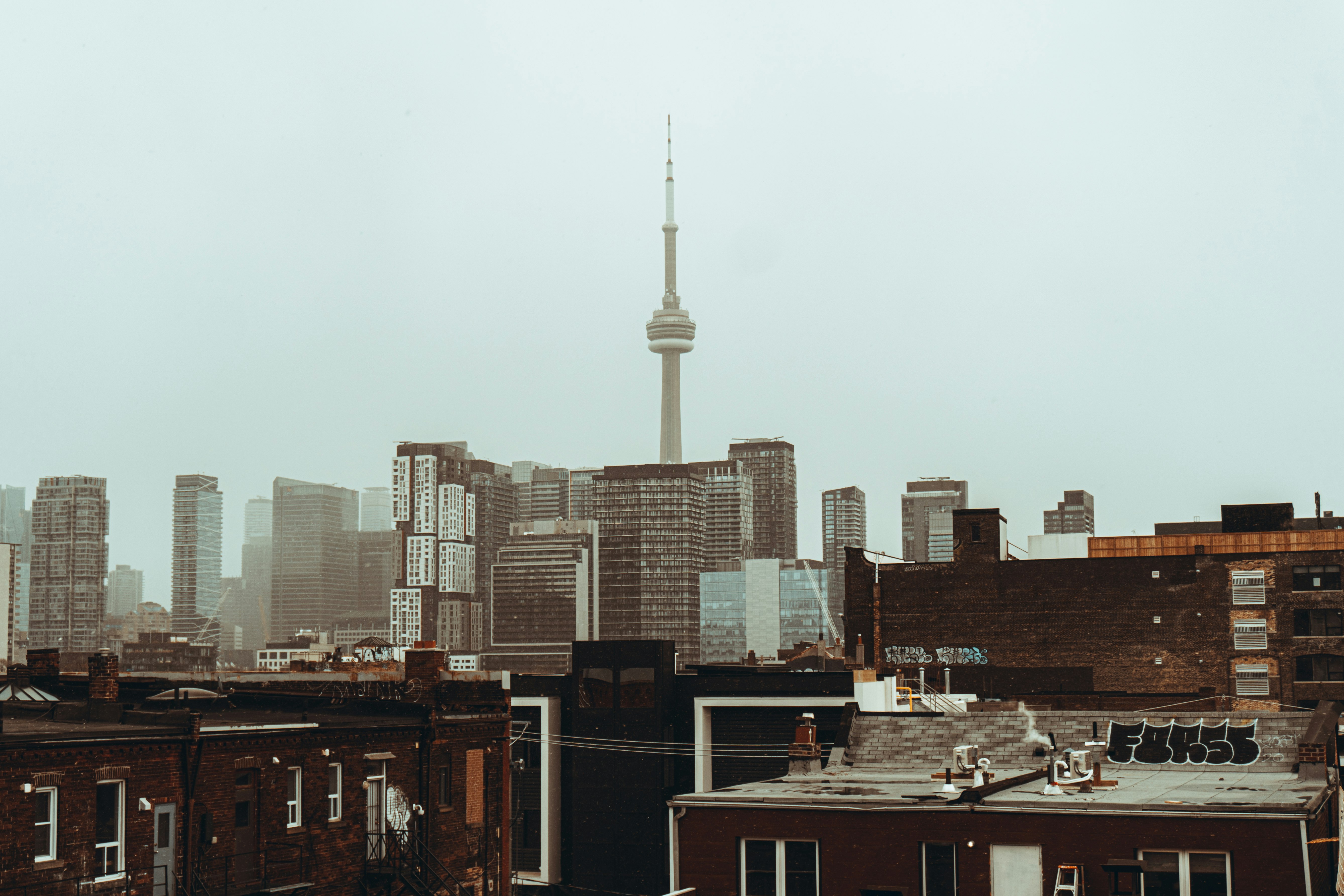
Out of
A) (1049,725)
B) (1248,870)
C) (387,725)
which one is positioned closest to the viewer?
(1248,870)

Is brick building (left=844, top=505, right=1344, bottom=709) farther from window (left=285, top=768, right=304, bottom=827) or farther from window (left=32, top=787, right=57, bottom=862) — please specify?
window (left=32, top=787, right=57, bottom=862)

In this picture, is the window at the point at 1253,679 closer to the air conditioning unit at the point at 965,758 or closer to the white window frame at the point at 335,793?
the air conditioning unit at the point at 965,758

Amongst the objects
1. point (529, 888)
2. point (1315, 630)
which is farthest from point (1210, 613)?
point (529, 888)

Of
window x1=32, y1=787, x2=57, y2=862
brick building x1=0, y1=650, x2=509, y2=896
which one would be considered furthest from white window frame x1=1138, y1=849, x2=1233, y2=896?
window x1=32, y1=787, x2=57, y2=862

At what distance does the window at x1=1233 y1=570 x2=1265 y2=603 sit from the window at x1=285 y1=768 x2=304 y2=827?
78.7m

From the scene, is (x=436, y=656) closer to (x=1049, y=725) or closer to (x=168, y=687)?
(x=168, y=687)

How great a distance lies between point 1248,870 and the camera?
87.3 ft

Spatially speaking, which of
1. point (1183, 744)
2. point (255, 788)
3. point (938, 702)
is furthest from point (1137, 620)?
point (255, 788)

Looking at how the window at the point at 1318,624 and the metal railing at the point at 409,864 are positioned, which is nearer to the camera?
the metal railing at the point at 409,864

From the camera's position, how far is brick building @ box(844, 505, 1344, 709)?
96.7 m

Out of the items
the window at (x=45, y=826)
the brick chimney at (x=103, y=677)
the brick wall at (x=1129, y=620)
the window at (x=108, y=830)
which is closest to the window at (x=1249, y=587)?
the brick wall at (x=1129, y=620)

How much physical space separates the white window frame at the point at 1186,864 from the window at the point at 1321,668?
7829 cm

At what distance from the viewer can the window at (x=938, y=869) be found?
94.9ft

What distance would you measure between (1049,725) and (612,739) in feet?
126
